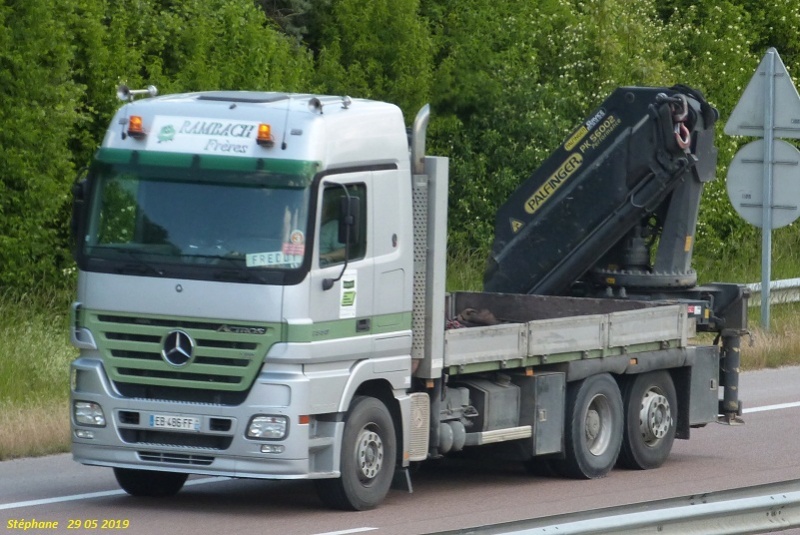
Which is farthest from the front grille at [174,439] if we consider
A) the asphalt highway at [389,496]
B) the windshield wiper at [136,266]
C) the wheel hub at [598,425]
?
the wheel hub at [598,425]

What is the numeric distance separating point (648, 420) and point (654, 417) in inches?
4.0

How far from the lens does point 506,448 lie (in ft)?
41.6

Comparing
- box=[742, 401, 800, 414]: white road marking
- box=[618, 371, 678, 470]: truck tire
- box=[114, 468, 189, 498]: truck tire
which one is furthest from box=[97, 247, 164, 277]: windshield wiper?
box=[742, 401, 800, 414]: white road marking

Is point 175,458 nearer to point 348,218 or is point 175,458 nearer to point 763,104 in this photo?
point 348,218

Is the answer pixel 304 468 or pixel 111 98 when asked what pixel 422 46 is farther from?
pixel 304 468

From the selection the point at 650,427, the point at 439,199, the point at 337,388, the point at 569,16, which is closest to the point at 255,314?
the point at 337,388

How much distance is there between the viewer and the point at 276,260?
10.6m

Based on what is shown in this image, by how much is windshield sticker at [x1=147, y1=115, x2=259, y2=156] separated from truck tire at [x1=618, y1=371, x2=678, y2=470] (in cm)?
443

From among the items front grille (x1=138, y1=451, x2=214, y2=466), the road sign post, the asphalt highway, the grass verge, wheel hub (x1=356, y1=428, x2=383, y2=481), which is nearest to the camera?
the asphalt highway

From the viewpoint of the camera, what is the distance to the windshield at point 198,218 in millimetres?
10648

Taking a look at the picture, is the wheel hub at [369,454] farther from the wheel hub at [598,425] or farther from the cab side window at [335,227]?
the wheel hub at [598,425]

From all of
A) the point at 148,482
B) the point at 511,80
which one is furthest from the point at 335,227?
the point at 511,80

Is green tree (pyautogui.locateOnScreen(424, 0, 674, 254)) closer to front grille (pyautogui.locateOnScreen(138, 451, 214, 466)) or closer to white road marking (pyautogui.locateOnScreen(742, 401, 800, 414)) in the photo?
white road marking (pyautogui.locateOnScreen(742, 401, 800, 414))

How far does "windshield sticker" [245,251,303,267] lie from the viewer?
10594 millimetres
